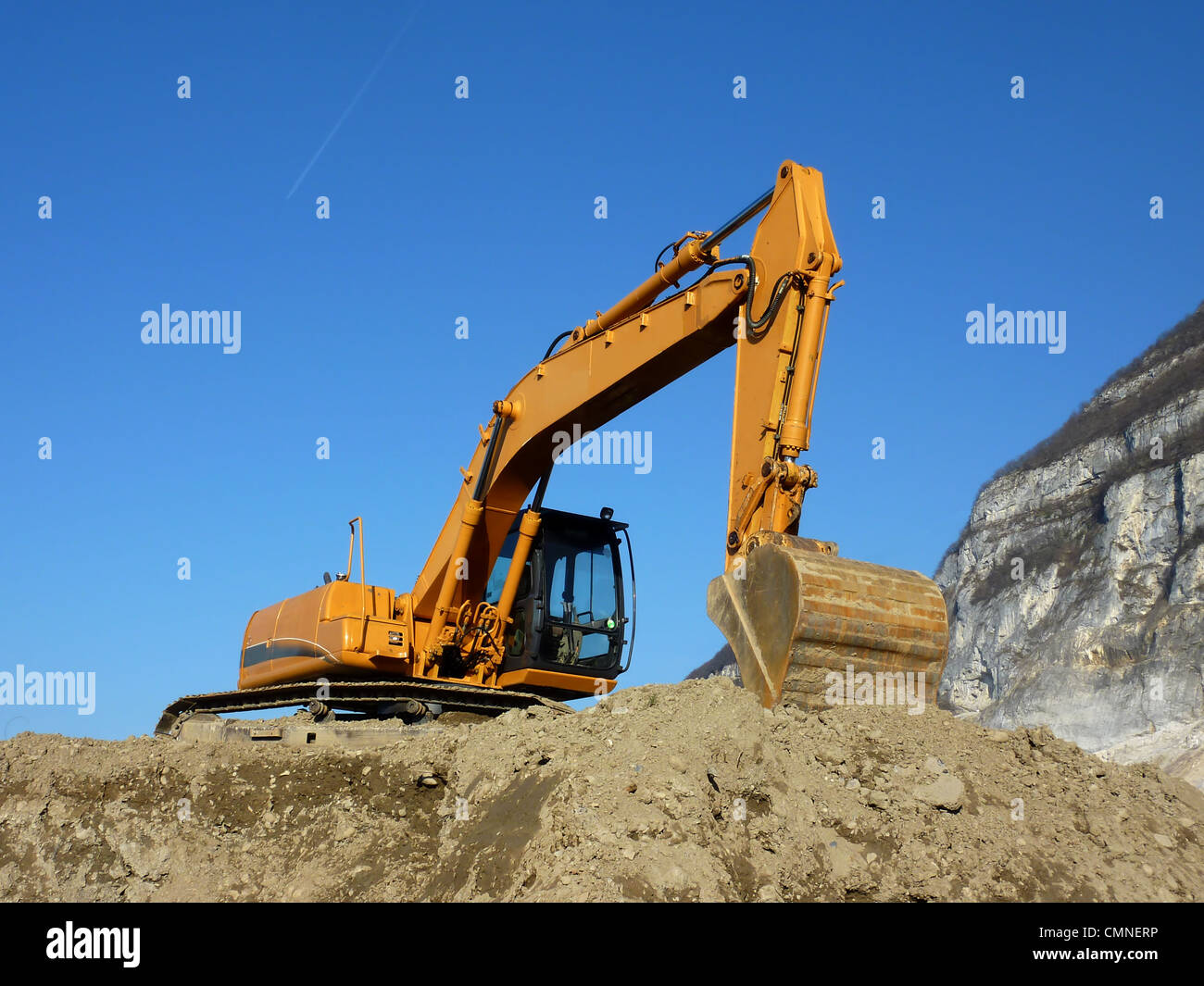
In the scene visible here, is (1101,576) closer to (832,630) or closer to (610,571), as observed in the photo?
(610,571)

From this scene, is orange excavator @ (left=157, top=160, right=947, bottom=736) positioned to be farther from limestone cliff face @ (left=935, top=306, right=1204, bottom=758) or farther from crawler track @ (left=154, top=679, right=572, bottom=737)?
limestone cliff face @ (left=935, top=306, right=1204, bottom=758)

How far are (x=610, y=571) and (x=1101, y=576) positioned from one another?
3144 cm

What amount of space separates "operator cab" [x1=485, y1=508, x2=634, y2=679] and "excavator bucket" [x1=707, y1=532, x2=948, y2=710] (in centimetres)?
411

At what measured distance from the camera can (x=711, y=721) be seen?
6090 millimetres

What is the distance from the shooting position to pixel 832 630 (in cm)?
609

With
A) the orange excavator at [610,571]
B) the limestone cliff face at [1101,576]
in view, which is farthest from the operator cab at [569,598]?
the limestone cliff face at [1101,576]

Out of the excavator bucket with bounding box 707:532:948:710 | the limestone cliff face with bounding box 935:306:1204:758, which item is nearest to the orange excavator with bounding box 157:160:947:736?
the excavator bucket with bounding box 707:532:948:710

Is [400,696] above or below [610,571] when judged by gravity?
below

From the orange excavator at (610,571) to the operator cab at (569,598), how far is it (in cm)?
2

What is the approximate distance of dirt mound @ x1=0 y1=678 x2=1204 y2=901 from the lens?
5.30 m

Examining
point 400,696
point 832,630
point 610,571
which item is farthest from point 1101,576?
point 832,630

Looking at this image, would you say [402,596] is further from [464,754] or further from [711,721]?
[711,721]

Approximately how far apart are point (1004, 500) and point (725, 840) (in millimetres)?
45516
